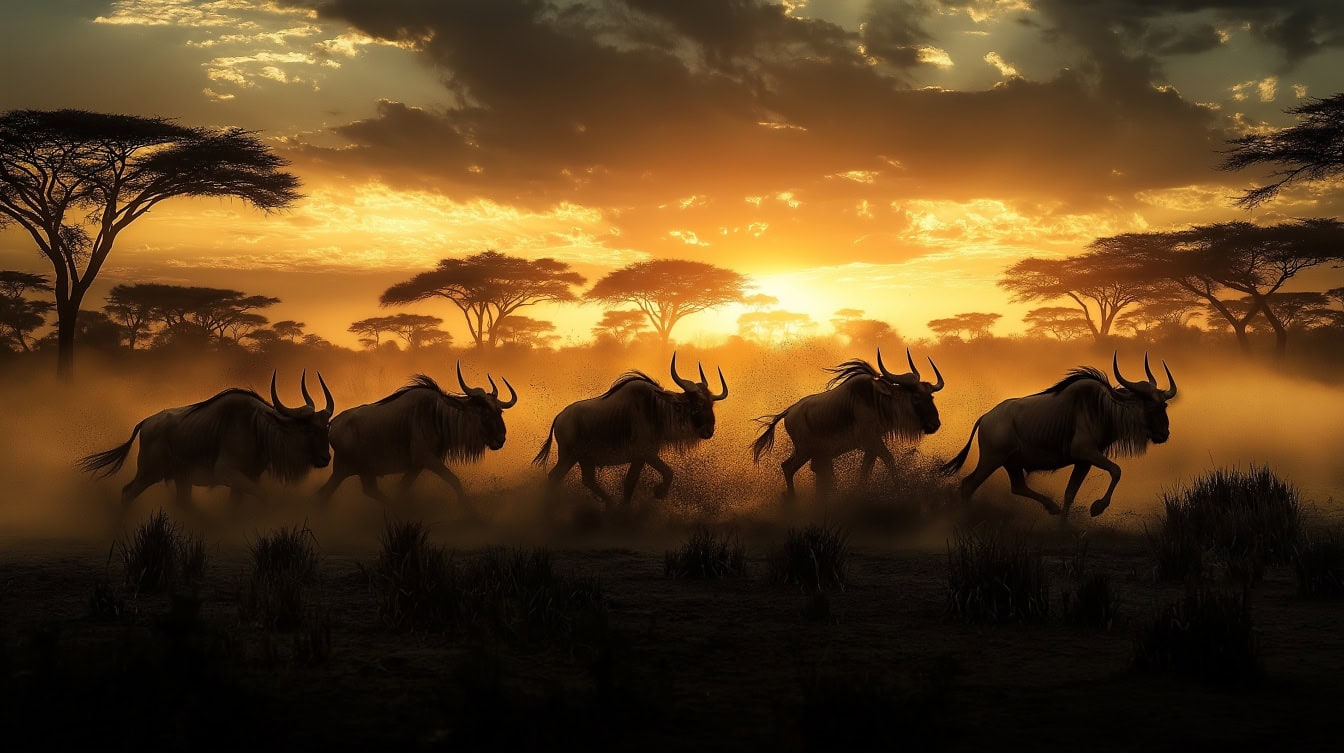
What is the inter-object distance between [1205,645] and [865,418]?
7162 millimetres

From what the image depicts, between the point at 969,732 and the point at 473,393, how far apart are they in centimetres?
860

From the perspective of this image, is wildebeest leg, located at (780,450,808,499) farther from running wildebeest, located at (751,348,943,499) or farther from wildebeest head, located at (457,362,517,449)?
wildebeest head, located at (457,362,517,449)

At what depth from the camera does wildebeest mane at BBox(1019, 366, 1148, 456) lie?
36.8ft

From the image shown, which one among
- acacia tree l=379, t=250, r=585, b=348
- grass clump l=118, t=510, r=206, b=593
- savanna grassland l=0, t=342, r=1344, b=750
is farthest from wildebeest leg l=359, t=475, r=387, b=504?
acacia tree l=379, t=250, r=585, b=348

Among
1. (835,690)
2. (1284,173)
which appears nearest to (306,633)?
(835,690)

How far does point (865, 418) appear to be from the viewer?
40.6 feet

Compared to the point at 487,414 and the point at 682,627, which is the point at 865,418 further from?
the point at 682,627

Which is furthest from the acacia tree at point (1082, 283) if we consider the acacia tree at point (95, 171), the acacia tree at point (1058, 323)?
the acacia tree at point (95, 171)

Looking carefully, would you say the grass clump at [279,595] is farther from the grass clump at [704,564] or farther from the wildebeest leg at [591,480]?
the wildebeest leg at [591,480]

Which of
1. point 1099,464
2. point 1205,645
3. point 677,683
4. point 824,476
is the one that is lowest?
point 677,683

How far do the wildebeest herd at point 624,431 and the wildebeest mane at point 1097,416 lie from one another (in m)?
0.01

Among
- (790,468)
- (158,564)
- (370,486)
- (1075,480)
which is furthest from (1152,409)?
(158,564)

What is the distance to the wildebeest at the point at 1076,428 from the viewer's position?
440 inches

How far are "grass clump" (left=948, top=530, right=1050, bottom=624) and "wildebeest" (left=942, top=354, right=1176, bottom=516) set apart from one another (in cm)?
462
